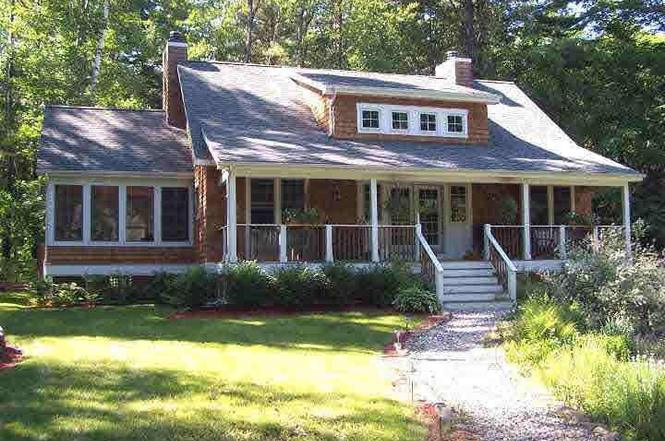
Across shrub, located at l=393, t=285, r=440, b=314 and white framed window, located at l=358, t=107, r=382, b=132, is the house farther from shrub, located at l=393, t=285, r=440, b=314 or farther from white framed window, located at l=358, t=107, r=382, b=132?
shrub, located at l=393, t=285, r=440, b=314

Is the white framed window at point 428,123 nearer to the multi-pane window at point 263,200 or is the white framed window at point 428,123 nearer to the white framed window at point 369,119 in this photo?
the white framed window at point 369,119

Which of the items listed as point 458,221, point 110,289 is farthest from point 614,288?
point 110,289

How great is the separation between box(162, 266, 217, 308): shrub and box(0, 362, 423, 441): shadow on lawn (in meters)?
6.61

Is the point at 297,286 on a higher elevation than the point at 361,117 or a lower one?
lower

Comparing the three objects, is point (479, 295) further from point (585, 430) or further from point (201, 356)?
point (585, 430)

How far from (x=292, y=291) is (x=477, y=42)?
77.9 feet

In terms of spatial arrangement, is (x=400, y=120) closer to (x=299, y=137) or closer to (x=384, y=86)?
(x=384, y=86)

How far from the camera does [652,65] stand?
29609mm

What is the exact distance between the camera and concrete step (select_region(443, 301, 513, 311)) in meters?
15.5

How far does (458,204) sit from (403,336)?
29.6 ft

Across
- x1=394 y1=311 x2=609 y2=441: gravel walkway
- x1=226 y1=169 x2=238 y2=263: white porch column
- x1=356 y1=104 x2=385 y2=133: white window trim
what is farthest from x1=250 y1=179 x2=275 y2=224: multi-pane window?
x1=394 y1=311 x2=609 y2=441: gravel walkway

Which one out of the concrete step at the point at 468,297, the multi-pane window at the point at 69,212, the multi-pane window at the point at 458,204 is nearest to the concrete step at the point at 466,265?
the concrete step at the point at 468,297

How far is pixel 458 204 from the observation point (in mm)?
20516

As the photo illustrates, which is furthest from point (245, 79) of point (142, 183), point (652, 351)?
point (652, 351)
